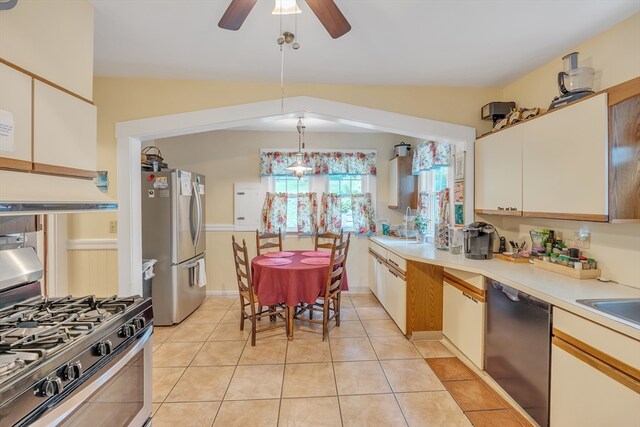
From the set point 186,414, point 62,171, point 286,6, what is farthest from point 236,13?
point 186,414

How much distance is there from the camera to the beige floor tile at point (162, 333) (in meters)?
3.18

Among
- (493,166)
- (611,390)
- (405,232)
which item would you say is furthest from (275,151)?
(611,390)

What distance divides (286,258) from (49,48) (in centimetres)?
255

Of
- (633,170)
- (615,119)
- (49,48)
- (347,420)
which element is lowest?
(347,420)

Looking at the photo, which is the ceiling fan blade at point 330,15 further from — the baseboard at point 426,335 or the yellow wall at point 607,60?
the baseboard at point 426,335

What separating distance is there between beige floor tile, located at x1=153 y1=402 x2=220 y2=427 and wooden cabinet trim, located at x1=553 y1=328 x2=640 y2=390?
2136 millimetres

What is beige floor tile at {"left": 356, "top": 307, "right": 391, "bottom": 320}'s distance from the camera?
3736 millimetres

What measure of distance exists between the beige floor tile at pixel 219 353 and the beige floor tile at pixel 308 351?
1.58 feet

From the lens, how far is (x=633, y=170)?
1726 millimetres

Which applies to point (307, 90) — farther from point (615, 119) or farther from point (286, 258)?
point (615, 119)

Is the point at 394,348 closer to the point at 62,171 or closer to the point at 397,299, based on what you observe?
the point at 397,299

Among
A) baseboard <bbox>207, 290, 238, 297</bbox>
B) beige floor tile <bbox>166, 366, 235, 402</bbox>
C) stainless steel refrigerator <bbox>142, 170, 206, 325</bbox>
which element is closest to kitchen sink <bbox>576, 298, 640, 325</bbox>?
beige floor tile <bbox>166, 366, 235, 402</bbox>

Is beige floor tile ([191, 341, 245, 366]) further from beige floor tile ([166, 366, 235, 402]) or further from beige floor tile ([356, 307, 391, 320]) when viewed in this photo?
beige floor tile ([356, 307, 391, 320])

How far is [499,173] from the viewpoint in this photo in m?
2.74
